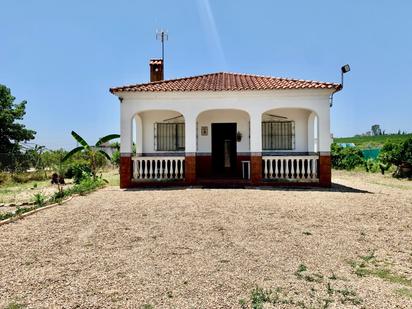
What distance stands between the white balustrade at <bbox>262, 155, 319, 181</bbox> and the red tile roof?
8.80 feet

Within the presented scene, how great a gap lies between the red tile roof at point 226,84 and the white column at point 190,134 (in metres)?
1.07

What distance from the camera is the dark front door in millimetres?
14438

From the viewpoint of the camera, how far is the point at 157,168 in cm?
1271

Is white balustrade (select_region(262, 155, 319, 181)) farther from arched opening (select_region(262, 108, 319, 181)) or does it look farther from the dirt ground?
the dirt ground

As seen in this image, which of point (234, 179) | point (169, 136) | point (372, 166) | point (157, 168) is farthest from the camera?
point (372, 166)

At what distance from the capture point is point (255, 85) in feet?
41.5

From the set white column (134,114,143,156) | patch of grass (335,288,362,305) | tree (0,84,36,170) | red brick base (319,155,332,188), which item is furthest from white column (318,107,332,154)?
tree (0,84,36,170)

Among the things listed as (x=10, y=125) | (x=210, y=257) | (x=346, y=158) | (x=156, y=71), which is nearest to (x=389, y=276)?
(x=210, y=257)

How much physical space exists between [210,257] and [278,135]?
10.7 meters

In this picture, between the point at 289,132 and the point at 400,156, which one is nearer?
the point at 289,132

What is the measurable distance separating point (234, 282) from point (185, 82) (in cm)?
1150

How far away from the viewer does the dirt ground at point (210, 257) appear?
315 centimetres

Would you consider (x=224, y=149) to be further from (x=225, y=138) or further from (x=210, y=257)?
(x=210, y=257)

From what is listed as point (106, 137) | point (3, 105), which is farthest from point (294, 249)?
point (3, 105)
